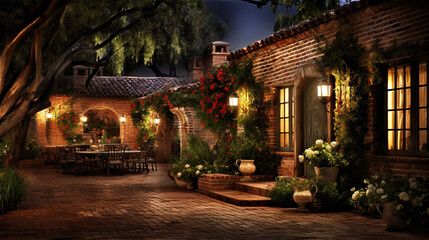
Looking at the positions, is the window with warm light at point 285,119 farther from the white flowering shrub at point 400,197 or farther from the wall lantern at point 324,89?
the white flowering shrub at point 400,197

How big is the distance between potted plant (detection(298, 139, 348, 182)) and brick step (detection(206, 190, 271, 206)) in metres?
1.14

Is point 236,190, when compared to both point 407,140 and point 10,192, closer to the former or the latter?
point 407,140

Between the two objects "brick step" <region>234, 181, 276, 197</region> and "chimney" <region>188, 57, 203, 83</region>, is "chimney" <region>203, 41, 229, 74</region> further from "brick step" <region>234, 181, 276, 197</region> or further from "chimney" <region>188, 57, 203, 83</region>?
"brick step" <region>234, 181, 276, 197</region>

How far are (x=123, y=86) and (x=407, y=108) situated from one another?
19.4 metres

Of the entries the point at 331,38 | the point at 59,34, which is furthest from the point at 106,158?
the point at 331,38

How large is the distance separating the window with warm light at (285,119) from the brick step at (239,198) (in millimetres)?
1710

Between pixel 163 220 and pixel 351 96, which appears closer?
pixel 163 220

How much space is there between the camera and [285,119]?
11477mm

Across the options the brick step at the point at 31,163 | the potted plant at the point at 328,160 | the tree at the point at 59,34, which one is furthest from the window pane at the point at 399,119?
the brick step at the point at 31,163

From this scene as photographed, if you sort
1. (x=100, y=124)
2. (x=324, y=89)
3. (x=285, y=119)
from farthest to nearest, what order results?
(x=100, y=124) → (x=285, y=119) → (x=324, y=89)

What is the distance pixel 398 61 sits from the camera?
8047mm

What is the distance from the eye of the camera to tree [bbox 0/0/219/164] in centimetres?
1030

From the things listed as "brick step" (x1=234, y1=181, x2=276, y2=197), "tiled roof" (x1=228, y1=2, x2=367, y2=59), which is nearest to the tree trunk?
"tiled roof" (x1=228, y1=2, x2=367, y2=59)

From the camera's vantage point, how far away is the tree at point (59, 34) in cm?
1030
